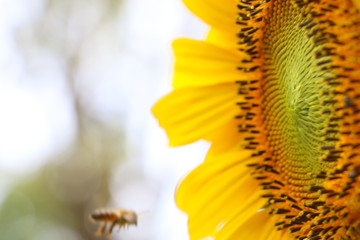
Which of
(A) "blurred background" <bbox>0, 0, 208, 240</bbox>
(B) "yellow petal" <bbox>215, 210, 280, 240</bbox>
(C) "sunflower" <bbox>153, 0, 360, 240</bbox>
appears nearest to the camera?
(C) "sunflower" <bbox>153, 0, 360, 240</bbox>

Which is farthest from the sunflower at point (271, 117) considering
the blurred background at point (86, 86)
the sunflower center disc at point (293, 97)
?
the blurred background at point (86, 86)

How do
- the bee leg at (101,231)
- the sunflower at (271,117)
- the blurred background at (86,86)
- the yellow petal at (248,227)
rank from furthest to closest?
the blurred background at (86,86) < the bee leg at (101,231) < the yellow petal at (248,227) < the sunflower at (271,117)

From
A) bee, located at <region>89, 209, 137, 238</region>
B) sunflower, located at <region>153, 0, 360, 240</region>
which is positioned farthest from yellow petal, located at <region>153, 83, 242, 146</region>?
bee, located at <region>89, 209, 137, 238</region>

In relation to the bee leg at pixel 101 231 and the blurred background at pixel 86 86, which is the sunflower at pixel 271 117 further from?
the blurred background at pixel 86 86

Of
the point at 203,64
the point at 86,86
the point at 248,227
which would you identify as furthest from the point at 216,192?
the point at 86,86

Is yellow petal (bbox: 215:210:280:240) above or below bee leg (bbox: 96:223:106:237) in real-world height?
below

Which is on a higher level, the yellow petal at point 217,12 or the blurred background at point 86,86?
the blurred background at point 86,86

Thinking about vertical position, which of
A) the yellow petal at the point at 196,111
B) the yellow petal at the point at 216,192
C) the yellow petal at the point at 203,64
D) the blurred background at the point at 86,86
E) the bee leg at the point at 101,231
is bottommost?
the yellow petal at the point at 216,192

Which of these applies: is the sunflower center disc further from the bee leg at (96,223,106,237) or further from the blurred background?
the blurred background

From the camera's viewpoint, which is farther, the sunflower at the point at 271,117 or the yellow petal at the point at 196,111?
the yellow petal at the point at 196,111

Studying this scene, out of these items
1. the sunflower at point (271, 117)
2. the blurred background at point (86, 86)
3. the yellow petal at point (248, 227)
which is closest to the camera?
the sunflower at point (271, 117)
